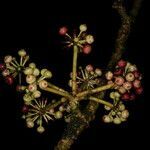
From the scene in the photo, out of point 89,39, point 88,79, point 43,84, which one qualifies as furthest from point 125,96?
point 43,84

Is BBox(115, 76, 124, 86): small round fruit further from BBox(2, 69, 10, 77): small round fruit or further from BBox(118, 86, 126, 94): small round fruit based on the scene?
BBox(2, 69, 10, 77): small round fruit

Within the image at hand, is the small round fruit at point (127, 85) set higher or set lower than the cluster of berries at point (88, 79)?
higher

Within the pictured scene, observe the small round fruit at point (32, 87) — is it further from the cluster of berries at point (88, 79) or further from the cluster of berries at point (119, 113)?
the cluster of berries at point (119, 113)

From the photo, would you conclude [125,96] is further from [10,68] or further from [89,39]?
[10,68]

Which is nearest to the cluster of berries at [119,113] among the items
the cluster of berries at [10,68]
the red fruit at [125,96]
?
the red fruit at [125,96]

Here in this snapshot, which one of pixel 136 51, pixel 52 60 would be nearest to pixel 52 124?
pixel 52 60

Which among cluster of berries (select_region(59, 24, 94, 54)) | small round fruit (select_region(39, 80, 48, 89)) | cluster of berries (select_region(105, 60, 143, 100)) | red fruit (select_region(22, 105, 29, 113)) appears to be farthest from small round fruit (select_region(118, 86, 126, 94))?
red fruit (select_region(22, 105, 29, 113))
